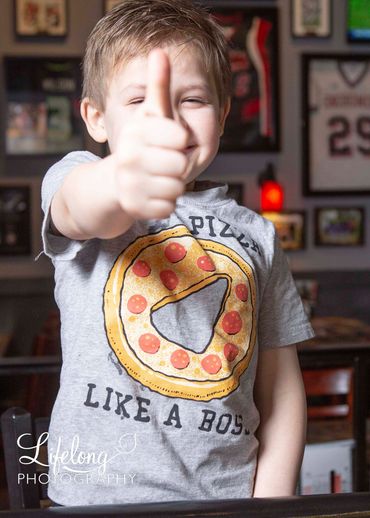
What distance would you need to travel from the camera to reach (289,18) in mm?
3930

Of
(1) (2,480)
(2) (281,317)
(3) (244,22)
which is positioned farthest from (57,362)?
(3) (244,22)

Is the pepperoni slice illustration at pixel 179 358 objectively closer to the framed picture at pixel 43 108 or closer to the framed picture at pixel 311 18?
the framed picture at pixel 43 108

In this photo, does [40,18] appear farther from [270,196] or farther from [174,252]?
[174,252]

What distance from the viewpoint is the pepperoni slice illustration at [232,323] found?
830 millimetres

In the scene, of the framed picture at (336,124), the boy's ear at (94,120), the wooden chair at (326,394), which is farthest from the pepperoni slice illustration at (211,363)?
the framed picture at (336,124)

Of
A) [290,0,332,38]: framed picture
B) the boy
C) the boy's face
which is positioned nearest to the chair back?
the boy

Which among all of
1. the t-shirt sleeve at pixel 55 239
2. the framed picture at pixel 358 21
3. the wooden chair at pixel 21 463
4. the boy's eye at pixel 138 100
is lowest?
the wooden chair at pixel 21 463

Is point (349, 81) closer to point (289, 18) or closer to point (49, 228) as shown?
point (289, 18)

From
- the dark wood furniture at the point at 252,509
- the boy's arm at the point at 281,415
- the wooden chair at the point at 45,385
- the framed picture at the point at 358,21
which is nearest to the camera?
the dark wood furniture at the point at 252,509

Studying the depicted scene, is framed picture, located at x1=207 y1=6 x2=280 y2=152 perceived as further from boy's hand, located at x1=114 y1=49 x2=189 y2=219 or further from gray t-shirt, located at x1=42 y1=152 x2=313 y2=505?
boy's hand, located at x1=114 y1=49 x2=189 y2=219

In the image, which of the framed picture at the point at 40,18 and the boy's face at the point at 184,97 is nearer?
the boy's face at the point at 184,97

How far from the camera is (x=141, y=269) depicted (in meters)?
0.82

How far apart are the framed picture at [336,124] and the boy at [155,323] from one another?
3.18 metres

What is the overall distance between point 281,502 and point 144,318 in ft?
0.99
